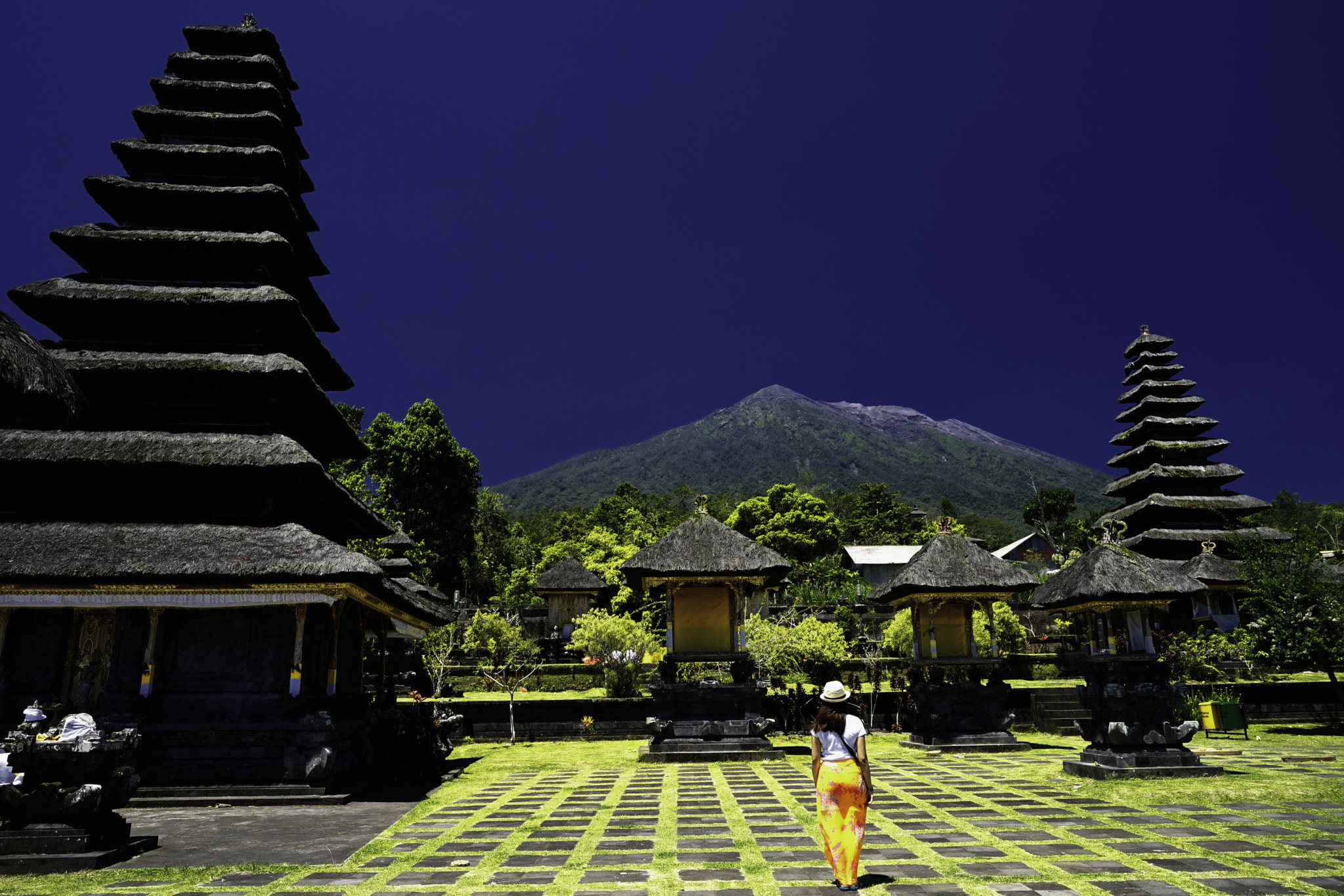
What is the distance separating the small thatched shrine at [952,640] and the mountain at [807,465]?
10102 cm

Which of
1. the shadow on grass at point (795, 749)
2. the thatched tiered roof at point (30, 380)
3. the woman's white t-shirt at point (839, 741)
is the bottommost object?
Result: the shadow on grass at point (795, 749)

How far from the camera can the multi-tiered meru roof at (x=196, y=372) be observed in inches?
462

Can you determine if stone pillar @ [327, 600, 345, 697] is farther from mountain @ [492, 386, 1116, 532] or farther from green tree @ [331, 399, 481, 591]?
mountain @ [492, 386, 1116, 532]

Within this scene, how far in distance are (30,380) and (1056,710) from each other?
21.9 metres

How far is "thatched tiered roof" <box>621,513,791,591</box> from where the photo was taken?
1631 cm

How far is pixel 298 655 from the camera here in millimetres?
11766

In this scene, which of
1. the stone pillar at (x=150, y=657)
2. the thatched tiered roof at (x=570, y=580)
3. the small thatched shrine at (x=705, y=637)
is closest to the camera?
the stone pillar at (x=150, y=657)

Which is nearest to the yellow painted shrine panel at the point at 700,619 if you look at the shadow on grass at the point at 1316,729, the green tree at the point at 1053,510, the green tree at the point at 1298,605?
the green tree at the point at 1298,605

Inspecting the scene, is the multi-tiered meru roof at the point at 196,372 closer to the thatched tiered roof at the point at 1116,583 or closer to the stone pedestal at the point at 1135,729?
the stone pedestal at the point at 1135,729

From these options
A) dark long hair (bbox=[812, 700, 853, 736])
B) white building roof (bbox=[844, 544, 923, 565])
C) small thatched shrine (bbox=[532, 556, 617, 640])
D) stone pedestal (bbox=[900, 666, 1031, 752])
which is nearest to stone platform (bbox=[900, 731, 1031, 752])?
stone pedestal (bbox=[900, 666, 1031, 752])

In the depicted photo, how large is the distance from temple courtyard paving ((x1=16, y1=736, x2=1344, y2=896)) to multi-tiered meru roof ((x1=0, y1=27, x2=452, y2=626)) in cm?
381

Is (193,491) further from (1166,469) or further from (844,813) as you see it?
(1166,469)

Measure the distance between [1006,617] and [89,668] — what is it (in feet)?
92.8

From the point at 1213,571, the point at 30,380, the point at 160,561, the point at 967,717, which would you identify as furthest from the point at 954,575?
the point at 30,380
